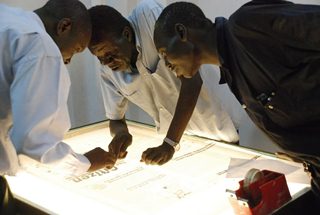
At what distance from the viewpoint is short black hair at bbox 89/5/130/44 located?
160 cm

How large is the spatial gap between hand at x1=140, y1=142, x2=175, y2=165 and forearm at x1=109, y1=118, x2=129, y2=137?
0.25 meters

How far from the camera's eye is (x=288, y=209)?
3.68ft

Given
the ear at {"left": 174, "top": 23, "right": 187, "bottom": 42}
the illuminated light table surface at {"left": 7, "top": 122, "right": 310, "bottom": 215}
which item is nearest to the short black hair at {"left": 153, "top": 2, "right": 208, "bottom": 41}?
the ear at {"left": 174, "top": 23, "right": 187, "bottom": 42}

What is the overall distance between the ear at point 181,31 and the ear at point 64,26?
32cm

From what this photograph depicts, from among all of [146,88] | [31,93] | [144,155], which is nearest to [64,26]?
[31,93]

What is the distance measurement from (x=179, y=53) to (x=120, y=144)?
483 millimetres

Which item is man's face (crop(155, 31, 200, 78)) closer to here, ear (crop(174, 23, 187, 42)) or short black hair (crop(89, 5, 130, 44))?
ear (crop(174, 23, 187, 42))

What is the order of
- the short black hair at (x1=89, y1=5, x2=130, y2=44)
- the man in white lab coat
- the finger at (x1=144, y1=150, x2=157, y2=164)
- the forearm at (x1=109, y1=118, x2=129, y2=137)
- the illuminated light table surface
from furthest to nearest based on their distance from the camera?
the forearm at (x1=109, y1=118, x2=129, y2=137)
the short black hair at (x1=89, y1=5, x2=130, y2=44)
the finger at (x1=144, y1=150, x2=157, y2=164)
the illuminated light table surface
the man in white lab coat

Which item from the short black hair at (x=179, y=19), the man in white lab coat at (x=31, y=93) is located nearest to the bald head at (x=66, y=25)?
the man in white lab coat at (x=31, y=93)

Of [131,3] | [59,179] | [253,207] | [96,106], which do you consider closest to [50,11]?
[59,179]

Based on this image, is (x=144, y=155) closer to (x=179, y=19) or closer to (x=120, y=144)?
(x=120, y=144)

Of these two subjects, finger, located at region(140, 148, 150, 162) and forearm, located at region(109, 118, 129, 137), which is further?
forearm, located at region(109, 118, 129, 137)

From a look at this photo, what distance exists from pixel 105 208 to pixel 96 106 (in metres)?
1.65

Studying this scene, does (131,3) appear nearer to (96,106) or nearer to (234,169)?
(96,106)
